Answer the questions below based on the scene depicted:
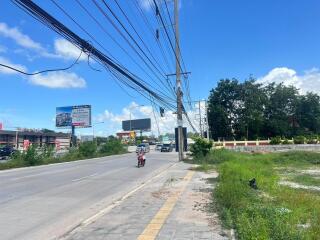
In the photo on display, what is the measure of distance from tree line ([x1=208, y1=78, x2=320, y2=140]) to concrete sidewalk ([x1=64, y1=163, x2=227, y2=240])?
74823 millimetres

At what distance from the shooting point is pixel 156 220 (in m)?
9.67

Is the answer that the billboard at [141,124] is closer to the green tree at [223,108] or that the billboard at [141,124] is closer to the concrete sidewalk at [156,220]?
the green tree at [223,108]

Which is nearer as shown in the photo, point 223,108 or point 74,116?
point 74,116

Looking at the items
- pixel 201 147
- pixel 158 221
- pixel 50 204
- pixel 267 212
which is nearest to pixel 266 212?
pixel 267 212

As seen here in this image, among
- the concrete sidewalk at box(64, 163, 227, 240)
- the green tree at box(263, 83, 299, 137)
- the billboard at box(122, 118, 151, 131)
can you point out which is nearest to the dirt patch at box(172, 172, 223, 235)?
the concrete sidewalk at box(64, 163, 227, 240)

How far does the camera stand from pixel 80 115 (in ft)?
263

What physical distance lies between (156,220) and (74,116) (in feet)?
239

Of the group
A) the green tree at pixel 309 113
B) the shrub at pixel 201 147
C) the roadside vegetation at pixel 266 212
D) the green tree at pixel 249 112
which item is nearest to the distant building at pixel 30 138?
the green tree at pixel 249 112

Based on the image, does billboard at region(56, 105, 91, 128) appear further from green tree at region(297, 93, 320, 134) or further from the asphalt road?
the asphalt road

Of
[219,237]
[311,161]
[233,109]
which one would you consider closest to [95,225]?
[219,237]

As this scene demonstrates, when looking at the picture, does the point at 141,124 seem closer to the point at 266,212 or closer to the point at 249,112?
the point at 249,112

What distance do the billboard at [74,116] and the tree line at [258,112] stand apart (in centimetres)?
2538

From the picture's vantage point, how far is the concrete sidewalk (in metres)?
8.23

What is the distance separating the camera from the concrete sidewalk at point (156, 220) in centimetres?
823
